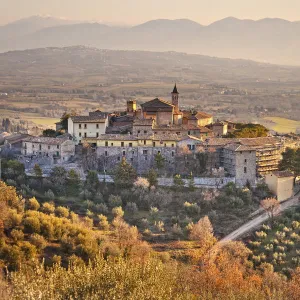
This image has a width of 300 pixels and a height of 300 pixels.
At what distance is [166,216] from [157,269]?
17157 mm

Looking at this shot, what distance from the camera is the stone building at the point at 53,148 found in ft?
152

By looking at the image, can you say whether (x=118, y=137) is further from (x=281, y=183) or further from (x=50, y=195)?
(x=281, y=183)

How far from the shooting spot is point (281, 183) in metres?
44.0

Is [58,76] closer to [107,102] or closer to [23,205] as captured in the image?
[107,102]

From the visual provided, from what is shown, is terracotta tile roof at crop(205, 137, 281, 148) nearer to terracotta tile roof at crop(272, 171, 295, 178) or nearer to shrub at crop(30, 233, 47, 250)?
terracotta tile roof at crop(272, 171, 295, 178)

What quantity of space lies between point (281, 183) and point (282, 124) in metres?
52.7

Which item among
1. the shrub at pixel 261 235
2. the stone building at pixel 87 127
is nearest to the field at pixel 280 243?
the shrub at pixel 261 235

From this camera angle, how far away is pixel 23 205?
38.9 meters

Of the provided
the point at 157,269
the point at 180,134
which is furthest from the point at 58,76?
the point at 157,269

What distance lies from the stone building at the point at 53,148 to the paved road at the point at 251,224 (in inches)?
487

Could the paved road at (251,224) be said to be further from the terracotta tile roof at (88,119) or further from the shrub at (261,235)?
the terracotta tile roof at (88,119)

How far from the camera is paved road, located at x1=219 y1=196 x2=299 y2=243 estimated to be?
40.1 meters

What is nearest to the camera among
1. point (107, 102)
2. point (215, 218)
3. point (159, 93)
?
point (215, 218)

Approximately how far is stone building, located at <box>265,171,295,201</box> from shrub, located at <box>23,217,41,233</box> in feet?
50.4
